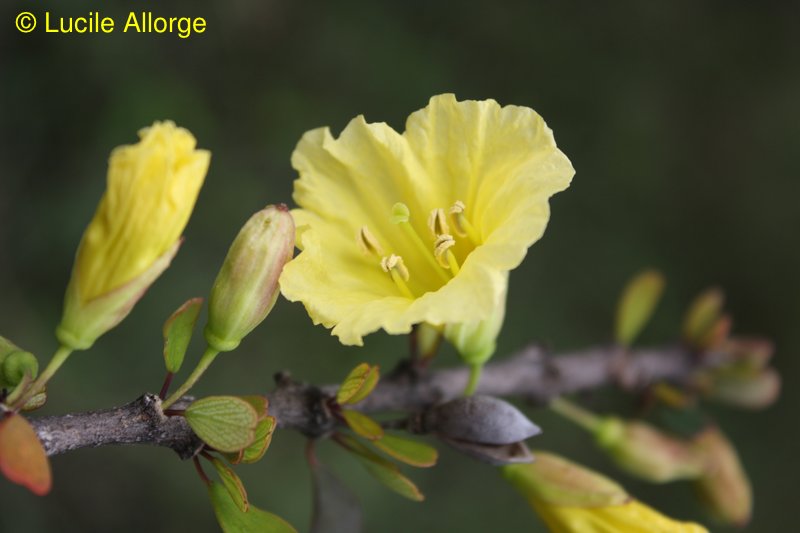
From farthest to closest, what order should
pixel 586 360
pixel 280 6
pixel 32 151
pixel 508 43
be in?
1. pixel 508 43
2. pixel 280 6
3. pixel 32 151
4. pixel 586 360

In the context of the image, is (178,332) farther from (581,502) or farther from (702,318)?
(702,318)

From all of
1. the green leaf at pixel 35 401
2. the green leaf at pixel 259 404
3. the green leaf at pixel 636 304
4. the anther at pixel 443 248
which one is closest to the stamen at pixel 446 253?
the anther at pixel 443 248

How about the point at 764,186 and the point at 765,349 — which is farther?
the point at 764,186

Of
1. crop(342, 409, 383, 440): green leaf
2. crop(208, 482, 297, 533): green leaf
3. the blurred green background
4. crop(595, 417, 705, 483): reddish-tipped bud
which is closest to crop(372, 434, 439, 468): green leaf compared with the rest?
crop(342, 409, 383, 440): green leaf

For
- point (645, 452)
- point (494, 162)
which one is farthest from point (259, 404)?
point (645, 452)

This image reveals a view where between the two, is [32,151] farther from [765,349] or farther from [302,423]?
[765,349]

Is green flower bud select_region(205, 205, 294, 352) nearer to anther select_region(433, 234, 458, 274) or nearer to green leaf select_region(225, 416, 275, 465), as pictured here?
green leaf select_region(225, 416, 275, 465)

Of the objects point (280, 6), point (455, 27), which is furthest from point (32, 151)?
point (455, 27)
